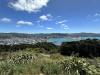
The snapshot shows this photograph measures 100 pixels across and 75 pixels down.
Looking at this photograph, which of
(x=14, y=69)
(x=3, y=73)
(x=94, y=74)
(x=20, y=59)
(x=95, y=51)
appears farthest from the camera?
(x=95, y=51)

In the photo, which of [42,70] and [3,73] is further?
[42,70]

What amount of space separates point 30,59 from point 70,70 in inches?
83.8

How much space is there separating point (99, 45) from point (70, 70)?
71.4 feet

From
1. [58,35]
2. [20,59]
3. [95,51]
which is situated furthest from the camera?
[58,35]

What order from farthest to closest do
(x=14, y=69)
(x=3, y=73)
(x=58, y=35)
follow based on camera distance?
(x=58, y=35) → (x=14, y=69) → (x=3, y=73)

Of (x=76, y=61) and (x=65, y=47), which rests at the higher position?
(x=76, y=61)

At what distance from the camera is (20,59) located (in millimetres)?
6715

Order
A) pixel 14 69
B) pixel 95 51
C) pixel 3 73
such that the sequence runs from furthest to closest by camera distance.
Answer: pixel 95 51 → pixel 14 69 → pixel 3 73

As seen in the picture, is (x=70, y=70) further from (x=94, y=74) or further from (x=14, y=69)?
(x=14, y=69)

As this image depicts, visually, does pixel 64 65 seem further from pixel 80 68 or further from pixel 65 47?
pixel 65 47

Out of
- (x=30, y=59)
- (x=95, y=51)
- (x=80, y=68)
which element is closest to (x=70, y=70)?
(x=80, y=68)

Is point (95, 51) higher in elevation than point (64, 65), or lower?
lower

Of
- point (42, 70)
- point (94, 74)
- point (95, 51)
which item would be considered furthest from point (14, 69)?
point (95, 51)

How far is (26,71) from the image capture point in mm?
5121
